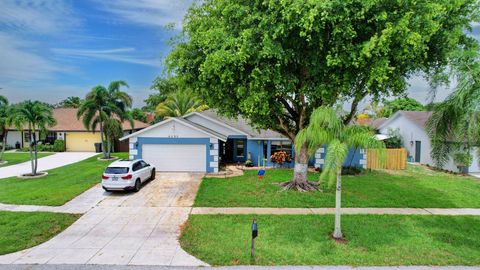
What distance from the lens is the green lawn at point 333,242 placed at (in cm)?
732

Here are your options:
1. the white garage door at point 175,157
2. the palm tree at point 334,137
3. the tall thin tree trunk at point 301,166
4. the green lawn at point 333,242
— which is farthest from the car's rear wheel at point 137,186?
the palm tree at point 334,137

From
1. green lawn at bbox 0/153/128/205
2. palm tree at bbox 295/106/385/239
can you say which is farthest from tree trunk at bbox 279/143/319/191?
green lawn at bbox 0/153/128/205

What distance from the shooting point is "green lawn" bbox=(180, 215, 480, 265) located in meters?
7.32

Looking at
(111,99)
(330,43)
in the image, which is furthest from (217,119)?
(330,43)

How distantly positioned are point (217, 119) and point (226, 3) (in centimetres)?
1249

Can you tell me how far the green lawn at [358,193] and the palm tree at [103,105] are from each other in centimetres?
1283

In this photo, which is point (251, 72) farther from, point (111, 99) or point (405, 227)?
point (111, 99)

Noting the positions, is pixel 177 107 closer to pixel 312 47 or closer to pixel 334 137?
pixel 312 47

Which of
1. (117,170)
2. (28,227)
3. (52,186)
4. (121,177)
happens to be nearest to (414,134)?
(121,177)

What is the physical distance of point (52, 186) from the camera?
50.8ft

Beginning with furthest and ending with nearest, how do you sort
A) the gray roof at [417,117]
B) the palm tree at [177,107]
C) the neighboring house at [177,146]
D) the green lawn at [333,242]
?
1. the palm tree at [177,107]
2. the gray roof at [417,117]
3. the neighboring house at [177,146]
4. the green lawn at [333,242]

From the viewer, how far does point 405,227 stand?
9.67m

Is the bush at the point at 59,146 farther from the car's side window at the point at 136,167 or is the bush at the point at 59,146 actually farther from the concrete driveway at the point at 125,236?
the concrete driveway at the point at 125,236

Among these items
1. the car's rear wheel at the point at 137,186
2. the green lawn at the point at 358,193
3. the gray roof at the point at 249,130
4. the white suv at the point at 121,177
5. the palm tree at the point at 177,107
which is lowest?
the green lawn at the point at 358,193
